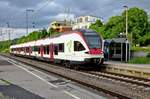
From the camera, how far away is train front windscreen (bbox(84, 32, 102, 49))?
31.6 m

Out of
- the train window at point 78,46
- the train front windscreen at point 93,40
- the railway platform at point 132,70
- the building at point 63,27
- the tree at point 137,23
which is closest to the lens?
the railway platform at point 132,70

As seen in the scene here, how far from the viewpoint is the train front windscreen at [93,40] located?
1243 inches

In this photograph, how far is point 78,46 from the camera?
1267 inches

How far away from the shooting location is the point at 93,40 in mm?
31922

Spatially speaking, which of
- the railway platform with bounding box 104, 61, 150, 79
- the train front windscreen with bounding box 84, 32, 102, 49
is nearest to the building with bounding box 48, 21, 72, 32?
the railway platform with bounding box 104, 61, 150, 79

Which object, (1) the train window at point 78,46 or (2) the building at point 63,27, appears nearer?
(1) the train window at point 78,46

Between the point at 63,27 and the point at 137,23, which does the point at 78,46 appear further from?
the point at 137,23

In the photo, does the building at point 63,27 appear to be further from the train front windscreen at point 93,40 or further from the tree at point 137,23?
the train front windscreen at point 93,40

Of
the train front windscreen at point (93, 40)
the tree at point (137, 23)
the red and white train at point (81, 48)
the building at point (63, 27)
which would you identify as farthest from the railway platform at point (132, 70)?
the tree at point (137, 23)

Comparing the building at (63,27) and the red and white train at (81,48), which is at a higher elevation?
the building at (63,27)

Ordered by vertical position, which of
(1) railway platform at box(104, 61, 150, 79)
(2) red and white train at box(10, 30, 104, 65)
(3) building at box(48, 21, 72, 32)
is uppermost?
(3) building at box(48, 21, 72, 32)

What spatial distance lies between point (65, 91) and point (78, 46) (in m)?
15.3

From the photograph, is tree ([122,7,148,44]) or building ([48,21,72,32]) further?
tree ([122,7,148,44])

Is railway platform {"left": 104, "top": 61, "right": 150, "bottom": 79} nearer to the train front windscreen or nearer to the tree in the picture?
the train front windscreen
